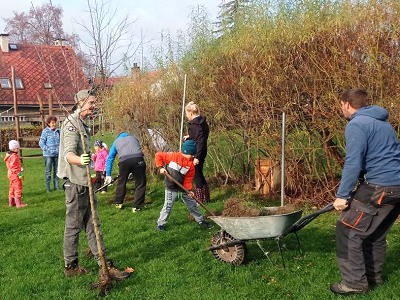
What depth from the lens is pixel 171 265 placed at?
5051 millimetres

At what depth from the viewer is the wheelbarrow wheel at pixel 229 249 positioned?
484 centimetres

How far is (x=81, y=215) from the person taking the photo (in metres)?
4.82

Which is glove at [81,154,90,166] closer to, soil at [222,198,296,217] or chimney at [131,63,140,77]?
soil at [222,198,296,217]

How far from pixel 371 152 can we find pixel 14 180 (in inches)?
292

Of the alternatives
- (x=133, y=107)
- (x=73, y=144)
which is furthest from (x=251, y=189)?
(x=73, y=144)

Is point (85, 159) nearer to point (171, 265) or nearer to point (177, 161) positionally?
point (171, 265)

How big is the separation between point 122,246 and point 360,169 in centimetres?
338

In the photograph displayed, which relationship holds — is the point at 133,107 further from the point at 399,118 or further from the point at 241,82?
the point at 399,118

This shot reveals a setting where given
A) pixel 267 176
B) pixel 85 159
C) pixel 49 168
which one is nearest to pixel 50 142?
pixel 49 168

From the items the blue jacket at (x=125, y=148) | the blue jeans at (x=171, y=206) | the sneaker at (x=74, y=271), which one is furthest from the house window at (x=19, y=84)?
the sneaker at (x=74, y=271)

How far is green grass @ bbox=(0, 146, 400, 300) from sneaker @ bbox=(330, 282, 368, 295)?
6 centimetres

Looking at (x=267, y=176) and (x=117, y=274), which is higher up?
(x=267, y=176)

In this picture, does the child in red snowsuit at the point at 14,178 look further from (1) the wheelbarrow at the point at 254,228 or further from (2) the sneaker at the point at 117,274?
(1) the wheelbarrow at the point at 254,228

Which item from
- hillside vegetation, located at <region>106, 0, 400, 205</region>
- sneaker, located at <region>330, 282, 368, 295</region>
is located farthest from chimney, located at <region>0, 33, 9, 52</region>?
sneaker, located at <region>330, 282, 368, 295</region>
